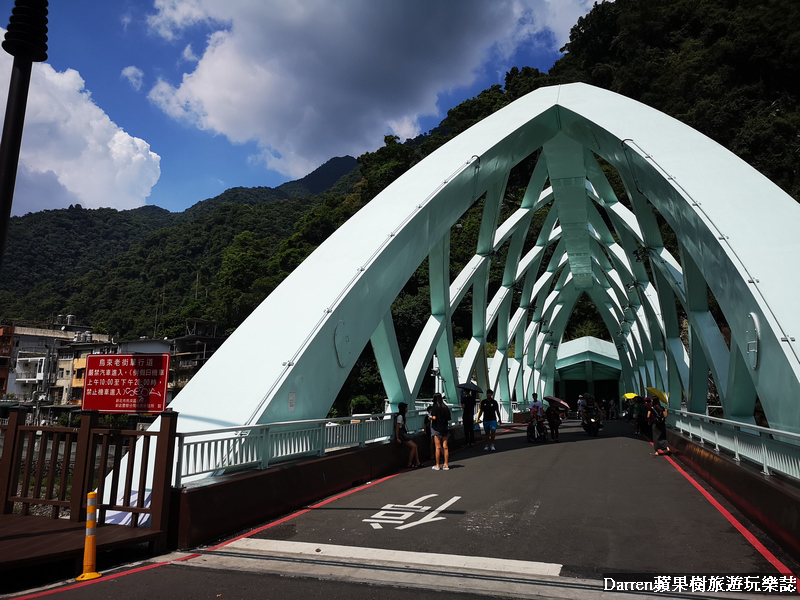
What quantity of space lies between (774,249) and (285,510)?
8547mm

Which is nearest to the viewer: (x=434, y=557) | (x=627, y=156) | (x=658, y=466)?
(x=434, y=557)

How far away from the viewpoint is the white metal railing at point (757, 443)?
20.4 feet

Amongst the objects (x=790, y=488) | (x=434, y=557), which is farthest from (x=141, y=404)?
(x=790, y=488)

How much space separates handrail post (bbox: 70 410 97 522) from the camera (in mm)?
5793

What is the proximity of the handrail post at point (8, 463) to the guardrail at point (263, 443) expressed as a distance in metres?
1.74

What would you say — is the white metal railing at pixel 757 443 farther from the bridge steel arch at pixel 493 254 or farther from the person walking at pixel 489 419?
the person walking at pixel 489 419

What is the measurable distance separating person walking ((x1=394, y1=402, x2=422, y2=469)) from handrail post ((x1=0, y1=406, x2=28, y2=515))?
6.93 metres

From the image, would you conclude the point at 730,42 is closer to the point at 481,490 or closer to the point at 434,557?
the point at 481,490

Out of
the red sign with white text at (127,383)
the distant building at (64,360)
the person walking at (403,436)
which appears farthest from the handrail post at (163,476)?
the distant building at (64,360)

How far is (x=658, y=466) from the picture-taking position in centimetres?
1259

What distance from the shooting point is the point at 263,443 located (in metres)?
7.48

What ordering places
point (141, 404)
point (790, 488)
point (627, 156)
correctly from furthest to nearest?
point (627, 156)
point (141, 404)
point (790, 488)

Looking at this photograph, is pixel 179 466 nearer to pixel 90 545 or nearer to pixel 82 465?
pixel 82 465

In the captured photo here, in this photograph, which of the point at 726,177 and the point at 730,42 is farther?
the point at 730,42
